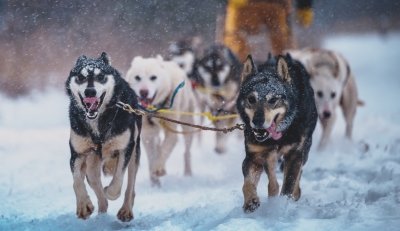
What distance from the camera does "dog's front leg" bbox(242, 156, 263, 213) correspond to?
9.82 ft

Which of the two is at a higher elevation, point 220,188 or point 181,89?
point 181,89

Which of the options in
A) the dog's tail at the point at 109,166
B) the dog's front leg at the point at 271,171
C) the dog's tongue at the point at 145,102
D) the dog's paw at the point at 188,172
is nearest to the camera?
the dog's front leg at the point at 271,171

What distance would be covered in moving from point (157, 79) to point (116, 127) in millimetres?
1606

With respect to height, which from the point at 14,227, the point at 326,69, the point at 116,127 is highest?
the point at 326,69

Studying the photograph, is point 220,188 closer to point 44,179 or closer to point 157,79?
point 157,79

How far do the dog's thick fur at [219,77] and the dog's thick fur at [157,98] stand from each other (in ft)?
2.03

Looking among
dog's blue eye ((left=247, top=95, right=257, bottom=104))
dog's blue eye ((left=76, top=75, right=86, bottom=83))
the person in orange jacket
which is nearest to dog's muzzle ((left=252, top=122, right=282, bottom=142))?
dog's blue eye ((left=247, top=95, right=257, bottom=104))

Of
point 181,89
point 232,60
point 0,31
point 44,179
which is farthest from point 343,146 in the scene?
point 0,31

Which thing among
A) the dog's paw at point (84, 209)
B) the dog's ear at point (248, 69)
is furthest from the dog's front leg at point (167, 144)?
the dog's paw at point (84, 209)

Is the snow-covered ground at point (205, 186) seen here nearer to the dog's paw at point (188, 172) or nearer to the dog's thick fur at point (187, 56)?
the dog's paw at point (188, 172)

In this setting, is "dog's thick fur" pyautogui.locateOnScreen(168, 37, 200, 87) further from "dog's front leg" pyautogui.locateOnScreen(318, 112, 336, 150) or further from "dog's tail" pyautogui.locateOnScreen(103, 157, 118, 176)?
"dog's tail" pyautogui.locateOnScreen(103, 157, 118, 176)

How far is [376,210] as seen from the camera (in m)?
3.11

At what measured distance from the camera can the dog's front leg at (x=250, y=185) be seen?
9.82 ft

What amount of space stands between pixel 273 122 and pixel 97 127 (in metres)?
0.82
